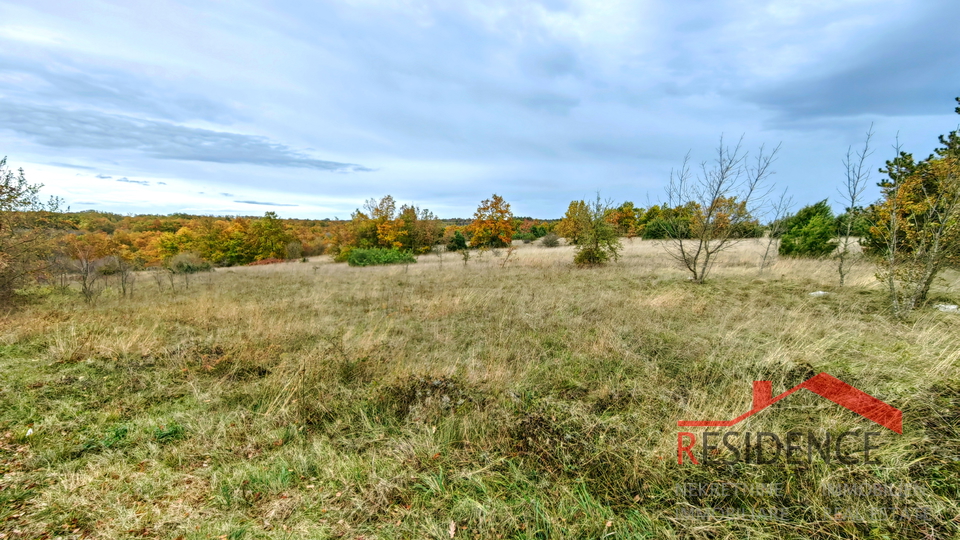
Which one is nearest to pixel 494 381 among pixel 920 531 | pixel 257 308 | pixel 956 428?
pixel 920 531

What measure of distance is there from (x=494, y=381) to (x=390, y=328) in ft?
11.8

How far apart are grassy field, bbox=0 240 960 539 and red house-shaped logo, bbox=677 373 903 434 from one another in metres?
0.09

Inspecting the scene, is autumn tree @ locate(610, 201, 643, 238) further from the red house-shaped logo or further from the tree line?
the red house-shaped logo

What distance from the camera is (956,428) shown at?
2844 millimetres

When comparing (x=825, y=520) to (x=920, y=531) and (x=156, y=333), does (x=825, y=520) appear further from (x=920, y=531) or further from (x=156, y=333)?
(x=156, y=333)

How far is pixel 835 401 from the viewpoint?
358 centimetres

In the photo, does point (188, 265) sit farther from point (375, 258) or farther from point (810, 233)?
point (810, 233)

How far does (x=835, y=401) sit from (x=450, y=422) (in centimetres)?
409

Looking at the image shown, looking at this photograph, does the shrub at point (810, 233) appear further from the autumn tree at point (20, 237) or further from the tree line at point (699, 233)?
the autumn tree at point (20, 237)

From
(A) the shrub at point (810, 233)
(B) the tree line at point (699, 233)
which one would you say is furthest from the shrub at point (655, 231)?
(A) the shrub at point (810, 233)

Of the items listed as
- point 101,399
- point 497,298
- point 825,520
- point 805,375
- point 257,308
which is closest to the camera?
point 825,520

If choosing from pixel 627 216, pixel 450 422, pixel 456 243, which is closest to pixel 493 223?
pixel 456 243

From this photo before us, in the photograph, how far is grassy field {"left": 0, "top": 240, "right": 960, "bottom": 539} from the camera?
8.13 ft

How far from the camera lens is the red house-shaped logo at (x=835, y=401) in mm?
3146
